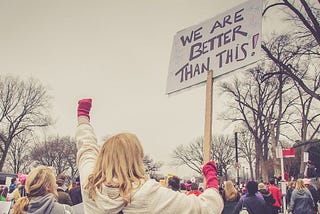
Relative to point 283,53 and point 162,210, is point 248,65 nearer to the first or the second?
point 162,210

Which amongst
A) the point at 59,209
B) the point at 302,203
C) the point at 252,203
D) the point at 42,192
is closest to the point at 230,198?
the point at 252,203

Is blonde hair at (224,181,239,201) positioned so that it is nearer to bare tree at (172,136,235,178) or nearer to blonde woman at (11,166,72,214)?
blonde woman at (11,166,72,214)

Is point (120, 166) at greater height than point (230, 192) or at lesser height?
lesser

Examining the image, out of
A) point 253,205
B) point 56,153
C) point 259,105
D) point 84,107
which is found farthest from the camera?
point 56,153

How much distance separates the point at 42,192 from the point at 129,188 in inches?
76.4

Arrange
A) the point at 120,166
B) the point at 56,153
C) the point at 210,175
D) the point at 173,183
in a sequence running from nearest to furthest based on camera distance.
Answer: the point at 120,166, the point at 210,175, the point at 173,183, the point at 56,153

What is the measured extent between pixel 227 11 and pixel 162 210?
94.3 inches

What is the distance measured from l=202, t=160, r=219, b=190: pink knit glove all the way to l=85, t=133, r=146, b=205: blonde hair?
0.38m

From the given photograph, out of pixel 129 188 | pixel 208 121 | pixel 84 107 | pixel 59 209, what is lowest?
pixel 59 209

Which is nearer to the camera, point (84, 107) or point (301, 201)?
point (84, 107)

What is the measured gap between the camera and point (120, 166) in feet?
7.16

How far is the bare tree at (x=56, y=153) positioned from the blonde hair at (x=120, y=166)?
61.9 metres

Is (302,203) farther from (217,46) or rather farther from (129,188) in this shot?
(129,188)

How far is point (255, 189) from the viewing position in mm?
8422
